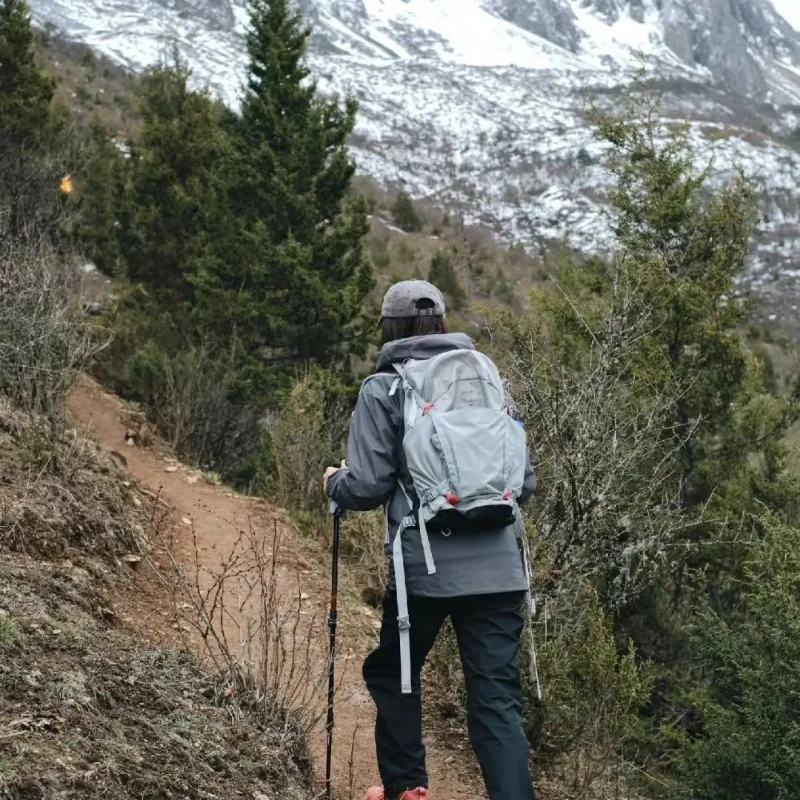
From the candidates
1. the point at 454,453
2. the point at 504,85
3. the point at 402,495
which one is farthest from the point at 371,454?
the point at 504,85

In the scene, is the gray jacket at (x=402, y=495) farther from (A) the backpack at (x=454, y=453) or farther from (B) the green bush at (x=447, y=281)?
(B) the green bush at (x=447, y=281)

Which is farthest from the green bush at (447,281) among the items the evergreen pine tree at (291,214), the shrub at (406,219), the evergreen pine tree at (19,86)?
the shrub at (406,219)

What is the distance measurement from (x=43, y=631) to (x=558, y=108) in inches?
4577

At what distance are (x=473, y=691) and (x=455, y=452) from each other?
2.47 feet

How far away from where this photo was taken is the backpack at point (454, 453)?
2.61 meters

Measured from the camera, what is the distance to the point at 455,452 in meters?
2.62

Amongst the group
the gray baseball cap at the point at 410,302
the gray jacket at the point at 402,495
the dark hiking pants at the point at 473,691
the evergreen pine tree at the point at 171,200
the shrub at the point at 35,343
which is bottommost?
the evergreen pine tree at the point at 171,200

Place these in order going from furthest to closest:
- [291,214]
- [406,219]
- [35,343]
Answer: [406,219], [291,214], [35,343]

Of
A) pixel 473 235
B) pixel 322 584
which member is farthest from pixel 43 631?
pixel 473 235

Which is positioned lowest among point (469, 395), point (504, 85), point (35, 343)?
point (504, 85)

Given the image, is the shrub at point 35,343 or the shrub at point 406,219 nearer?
the shrub at point 35,343

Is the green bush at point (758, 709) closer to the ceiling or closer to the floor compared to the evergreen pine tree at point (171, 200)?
closer to the ceiling

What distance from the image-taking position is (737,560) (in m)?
8.65

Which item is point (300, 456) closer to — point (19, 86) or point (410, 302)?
point (410, 302)
